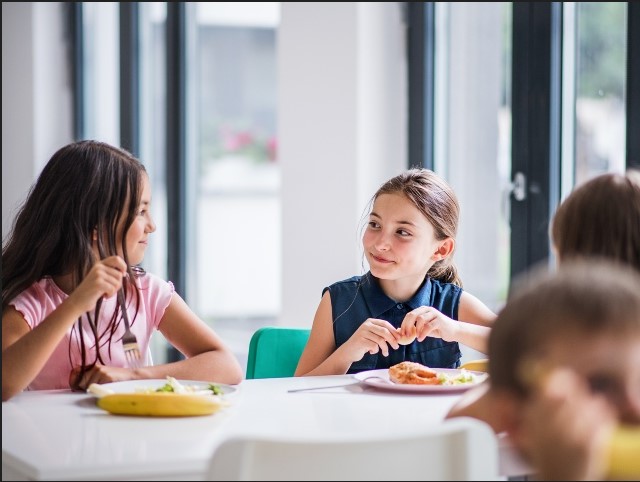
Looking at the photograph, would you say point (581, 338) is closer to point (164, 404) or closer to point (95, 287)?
point (164, 404)

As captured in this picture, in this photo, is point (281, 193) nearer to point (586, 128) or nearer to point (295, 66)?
point (295, 66)

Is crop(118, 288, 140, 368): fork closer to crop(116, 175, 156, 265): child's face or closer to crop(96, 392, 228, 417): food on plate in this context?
crop(116, 175, 156, 265): child's face

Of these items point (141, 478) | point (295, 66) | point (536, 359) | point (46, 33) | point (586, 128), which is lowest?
point (141, 478)

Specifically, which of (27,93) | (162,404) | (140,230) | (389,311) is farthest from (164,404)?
(27,93)

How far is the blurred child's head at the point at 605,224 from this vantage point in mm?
1442

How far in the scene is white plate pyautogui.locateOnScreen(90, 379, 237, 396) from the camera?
1.66 meters

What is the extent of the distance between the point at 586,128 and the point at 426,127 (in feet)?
2.56

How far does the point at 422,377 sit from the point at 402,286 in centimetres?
55

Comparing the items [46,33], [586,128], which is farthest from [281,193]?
[46,33]

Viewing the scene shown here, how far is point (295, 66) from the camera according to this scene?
3.86 metres

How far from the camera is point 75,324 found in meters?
2.00

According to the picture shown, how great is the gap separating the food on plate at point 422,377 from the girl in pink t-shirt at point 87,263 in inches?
12.7

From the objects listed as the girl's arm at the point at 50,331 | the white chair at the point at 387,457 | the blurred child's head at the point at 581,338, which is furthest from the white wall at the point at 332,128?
the blurred child's head at the point at 581,338

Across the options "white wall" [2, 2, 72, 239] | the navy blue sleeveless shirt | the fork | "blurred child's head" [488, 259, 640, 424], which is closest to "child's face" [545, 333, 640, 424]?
"blurred child's head" [488, 259, 640, 424]
